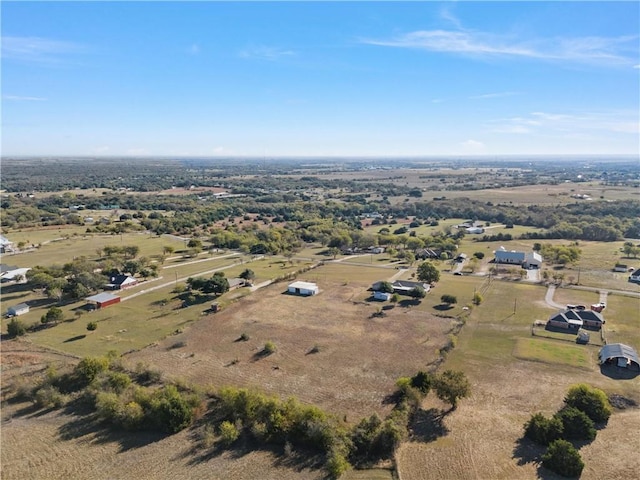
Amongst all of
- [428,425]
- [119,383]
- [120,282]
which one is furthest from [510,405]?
[120,282]

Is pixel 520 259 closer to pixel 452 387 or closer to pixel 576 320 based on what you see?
pixel 576 320

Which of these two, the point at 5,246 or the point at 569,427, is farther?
the point at 5,246

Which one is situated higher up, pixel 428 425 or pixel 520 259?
pixel 520 259

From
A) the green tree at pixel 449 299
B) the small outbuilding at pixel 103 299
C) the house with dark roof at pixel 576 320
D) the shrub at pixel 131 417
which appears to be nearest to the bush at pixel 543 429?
the house with dark roof at pixel 576 320

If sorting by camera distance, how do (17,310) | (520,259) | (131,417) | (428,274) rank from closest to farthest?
(131,417) → (17,310) → (428,274) → (520,259)

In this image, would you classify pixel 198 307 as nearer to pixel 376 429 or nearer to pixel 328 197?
pixel 376 429

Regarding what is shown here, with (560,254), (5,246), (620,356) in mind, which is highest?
(560,254)

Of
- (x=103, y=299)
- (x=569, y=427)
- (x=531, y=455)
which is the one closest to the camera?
(x=531, y=455)

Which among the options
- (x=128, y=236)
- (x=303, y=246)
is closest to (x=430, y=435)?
(x=303, y=246)
